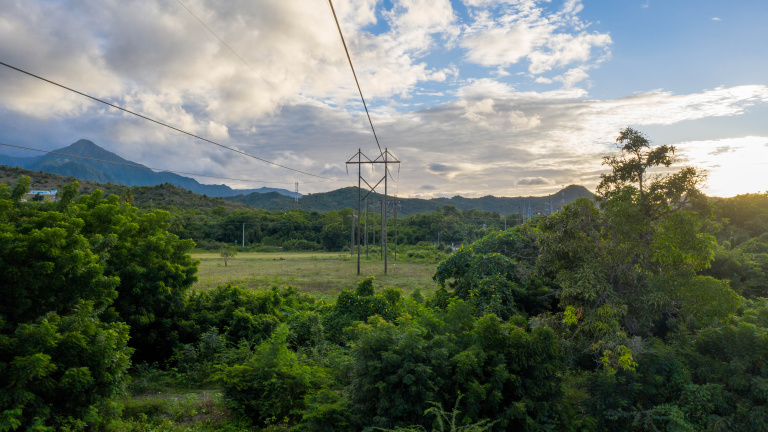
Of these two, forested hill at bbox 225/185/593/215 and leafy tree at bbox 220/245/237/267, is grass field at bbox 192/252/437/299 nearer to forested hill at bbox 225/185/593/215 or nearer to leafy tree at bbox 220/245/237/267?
leafy tree at bbox 220/245/237/267

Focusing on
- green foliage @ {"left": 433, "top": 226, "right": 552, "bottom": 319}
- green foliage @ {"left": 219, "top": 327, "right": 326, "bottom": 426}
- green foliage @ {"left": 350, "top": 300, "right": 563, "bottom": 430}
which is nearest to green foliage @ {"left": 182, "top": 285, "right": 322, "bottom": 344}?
green foliage @ {"left": 219, "top": 327, "right": 326, "bottom": 426}

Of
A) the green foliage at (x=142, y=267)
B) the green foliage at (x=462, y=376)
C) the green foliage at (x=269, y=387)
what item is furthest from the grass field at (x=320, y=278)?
the green foliage at (x=462, y=376)

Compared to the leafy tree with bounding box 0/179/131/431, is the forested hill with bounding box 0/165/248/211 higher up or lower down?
higher up

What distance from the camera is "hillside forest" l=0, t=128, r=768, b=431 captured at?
7496 mm

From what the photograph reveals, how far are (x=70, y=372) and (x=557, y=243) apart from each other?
11.0 m

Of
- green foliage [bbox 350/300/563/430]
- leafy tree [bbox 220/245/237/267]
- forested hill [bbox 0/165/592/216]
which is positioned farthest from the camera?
forested hill [bbox 0/165/592/216]

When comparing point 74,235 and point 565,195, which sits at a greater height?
point 565,195

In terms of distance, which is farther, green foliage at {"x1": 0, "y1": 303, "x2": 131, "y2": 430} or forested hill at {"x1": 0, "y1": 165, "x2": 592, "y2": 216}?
forested hill at {"x1": 0, "y1": 165, "x2": 592, "y2": 216}

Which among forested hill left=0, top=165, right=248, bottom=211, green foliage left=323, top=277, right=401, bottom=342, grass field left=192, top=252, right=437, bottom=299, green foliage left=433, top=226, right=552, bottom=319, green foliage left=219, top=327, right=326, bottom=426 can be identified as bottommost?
grass field left=192, top=252, right=437, bottom=299

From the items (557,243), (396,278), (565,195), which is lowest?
(396,278)

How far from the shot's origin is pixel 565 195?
57.5 meters

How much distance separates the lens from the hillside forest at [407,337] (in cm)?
750

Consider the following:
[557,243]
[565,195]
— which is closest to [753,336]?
[557,243]

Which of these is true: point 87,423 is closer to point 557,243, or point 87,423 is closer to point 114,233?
point 114,233
